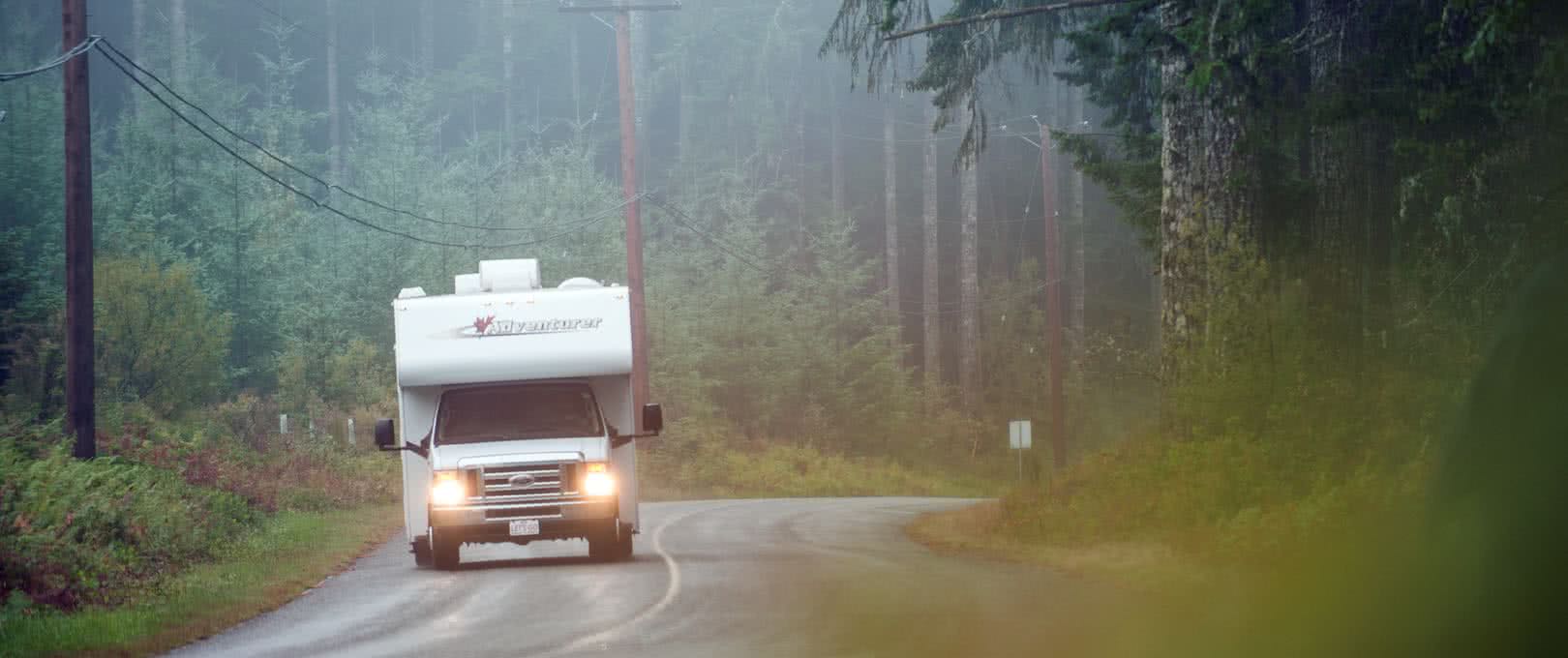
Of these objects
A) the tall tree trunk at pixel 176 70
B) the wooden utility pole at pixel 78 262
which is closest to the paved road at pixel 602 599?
the wooden utility pole at pixel 78 262

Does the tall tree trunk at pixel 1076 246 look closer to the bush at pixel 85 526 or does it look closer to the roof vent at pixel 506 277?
the roof vent at pixel 506 277

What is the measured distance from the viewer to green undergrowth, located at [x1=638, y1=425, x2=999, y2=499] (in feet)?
167

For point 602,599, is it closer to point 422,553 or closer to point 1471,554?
point 422,553

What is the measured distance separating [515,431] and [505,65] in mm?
71987

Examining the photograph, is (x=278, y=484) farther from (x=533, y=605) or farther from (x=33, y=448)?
(x=533, y=605)

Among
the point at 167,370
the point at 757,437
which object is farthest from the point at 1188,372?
the point at 757,437

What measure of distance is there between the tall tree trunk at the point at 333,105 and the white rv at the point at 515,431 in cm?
6200

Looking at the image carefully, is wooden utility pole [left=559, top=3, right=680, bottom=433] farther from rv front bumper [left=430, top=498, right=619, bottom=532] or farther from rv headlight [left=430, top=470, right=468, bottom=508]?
rv headlight [left=430, top=470, right=468, bottom=508]

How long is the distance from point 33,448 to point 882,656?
71.9ft

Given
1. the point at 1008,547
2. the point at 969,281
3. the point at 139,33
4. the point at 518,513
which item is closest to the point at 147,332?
the point at 518,513

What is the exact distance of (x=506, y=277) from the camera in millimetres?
22234

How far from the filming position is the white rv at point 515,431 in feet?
68.2

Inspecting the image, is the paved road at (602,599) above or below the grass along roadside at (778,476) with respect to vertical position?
above

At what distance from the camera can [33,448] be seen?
23.5 m
